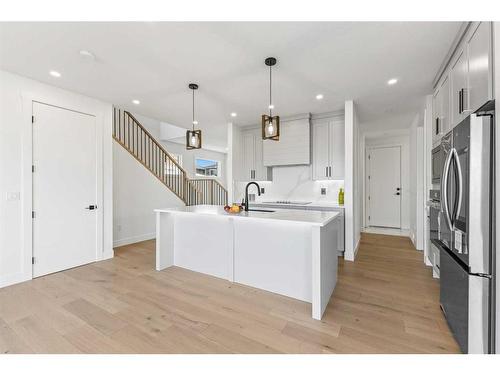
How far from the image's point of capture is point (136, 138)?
5.70 m

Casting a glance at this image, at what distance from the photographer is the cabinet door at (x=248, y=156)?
513cm

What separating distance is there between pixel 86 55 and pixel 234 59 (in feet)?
5.18

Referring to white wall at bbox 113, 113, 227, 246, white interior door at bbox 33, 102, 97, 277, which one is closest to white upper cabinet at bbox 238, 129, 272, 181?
white wall at bbox 113, 113, 227, 246

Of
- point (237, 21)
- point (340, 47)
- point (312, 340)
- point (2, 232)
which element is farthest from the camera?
point (2, 232)

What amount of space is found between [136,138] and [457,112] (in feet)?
19.8

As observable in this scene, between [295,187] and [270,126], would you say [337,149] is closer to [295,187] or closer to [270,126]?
[295,187]

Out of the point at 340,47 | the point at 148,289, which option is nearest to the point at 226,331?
the point at 148,289

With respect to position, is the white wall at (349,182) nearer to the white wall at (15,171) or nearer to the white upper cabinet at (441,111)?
the white upper cabinet at (441,111)

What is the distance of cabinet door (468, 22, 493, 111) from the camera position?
60.6 inches

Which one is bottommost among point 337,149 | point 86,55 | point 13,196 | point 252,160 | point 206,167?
point 13,196

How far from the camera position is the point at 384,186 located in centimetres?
623

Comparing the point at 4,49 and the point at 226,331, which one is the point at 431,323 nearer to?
the point at 226,331

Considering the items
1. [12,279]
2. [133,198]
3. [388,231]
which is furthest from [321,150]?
[12,279]

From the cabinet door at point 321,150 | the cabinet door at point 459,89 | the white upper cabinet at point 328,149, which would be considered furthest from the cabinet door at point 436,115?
the cabinet door at point 321,150
